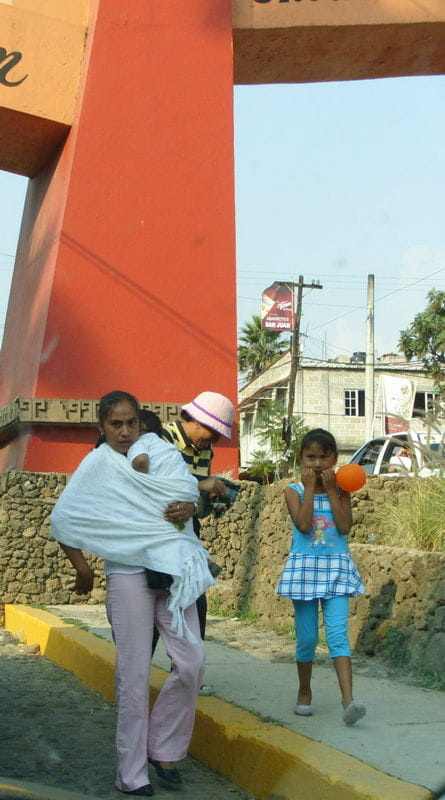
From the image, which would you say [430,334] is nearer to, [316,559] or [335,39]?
[335,39]

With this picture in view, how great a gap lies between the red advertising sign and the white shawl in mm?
33799

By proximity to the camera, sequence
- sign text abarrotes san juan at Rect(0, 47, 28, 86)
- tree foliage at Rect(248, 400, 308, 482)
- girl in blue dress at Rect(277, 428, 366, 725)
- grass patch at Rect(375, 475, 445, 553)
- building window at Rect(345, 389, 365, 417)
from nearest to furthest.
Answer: girl in blue dress at Rect(277, 428, 366, 725) → grass patch at Rect(375, 475, 445, 553) → sign text abarrotes san juan at Rect(0, 47, 28, 86) → tree foliage at Rect(248, 400, 308, 482) → building window at Rect(345, 389, 365, 417)

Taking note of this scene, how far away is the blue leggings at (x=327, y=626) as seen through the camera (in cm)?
537

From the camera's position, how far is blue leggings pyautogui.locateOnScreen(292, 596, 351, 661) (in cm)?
537

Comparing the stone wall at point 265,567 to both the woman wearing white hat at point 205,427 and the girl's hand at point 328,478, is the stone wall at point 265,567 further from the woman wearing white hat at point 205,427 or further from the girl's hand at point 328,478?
the woman wearing white hat at point 205,427

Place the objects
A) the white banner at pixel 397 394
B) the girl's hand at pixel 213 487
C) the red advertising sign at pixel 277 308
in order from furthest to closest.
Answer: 1. the red advertising sign at pixel 277 308
2. the white banner at pixel 397 394
3. the girl's hand at pixel 213 487

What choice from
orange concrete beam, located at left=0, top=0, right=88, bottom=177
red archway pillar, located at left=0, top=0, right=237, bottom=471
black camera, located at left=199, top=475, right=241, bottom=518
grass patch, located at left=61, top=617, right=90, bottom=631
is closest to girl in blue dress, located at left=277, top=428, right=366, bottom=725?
black camera, located at left=199, top=475, right=241, bottom=518

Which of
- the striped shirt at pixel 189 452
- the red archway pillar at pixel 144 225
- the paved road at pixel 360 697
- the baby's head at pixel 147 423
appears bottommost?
the paved road at pixel 360 697

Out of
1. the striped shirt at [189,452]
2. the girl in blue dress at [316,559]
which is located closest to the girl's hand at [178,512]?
the striped shirt at [189,452]

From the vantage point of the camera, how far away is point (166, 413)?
38.2 ft

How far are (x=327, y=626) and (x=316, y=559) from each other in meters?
0.35

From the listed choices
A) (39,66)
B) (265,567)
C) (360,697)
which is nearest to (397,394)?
(39,66)

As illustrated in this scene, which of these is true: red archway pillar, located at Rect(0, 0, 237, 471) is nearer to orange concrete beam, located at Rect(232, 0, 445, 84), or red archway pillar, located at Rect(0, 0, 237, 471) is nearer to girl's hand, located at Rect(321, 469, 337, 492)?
orange concrete beam, located at Rect(232, 0, 445, 84)

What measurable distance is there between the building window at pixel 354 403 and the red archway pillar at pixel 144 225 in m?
36.3
